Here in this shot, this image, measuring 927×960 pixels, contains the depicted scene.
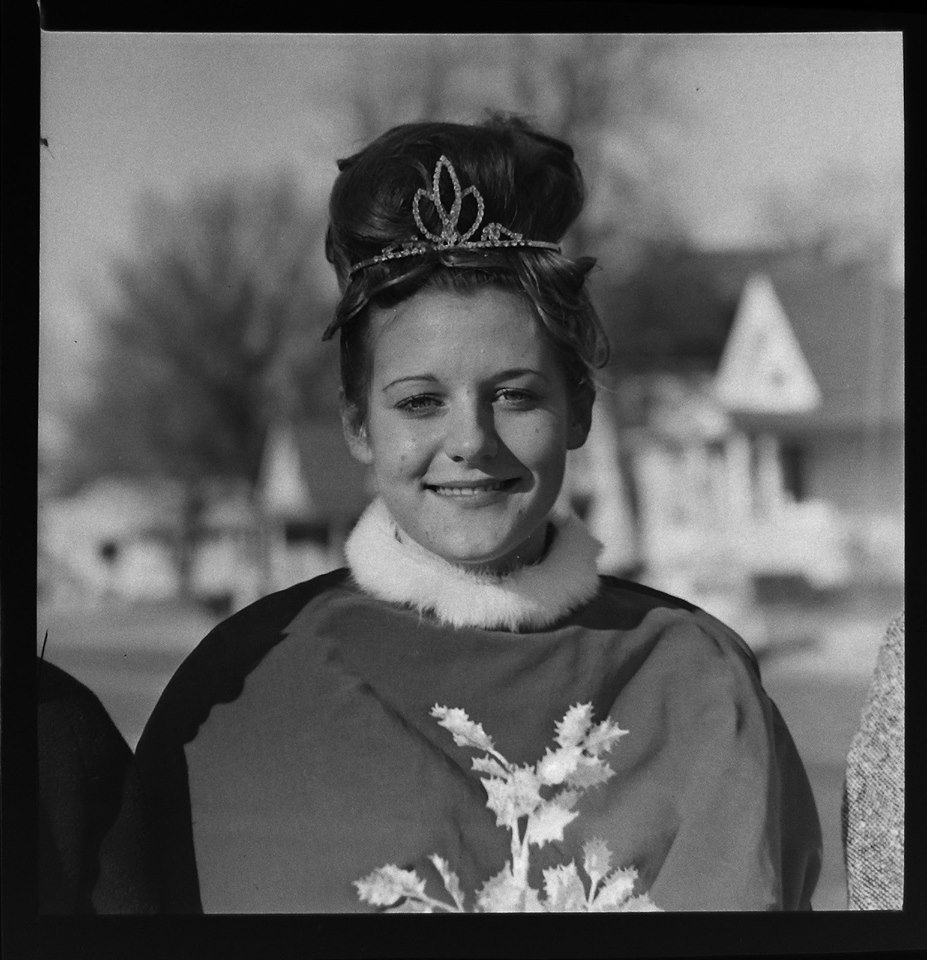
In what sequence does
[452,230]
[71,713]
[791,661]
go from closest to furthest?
1. [452,230]
2. [71,713]
3. [791,661]

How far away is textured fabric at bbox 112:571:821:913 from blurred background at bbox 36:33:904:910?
119 mm

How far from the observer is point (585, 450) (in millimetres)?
2617

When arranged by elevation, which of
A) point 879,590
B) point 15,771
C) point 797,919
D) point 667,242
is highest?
point 667,242

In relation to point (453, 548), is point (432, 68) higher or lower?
higher

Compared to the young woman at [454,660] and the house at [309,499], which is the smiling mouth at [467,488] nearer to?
the young woman at [454,660]

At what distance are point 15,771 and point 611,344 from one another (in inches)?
53.7

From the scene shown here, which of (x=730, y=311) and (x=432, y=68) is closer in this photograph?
(x=432, y=68)

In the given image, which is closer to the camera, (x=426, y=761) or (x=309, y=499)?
(x=426, y=761)

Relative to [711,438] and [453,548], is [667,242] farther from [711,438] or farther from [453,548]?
[453,548]

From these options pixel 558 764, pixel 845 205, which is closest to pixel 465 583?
pixel 558 764

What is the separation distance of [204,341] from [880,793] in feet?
5.06

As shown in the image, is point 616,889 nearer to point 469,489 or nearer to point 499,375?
point 469,489

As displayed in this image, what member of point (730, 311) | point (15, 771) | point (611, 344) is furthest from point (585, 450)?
point (15, 771)

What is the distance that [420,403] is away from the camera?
2449mm
